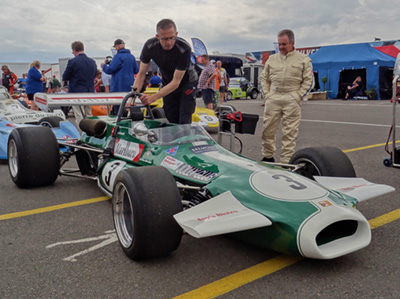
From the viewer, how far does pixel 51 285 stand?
8.05 feet


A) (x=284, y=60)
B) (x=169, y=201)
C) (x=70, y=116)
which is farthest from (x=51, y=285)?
(x=70, y=116)

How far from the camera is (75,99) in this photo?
5.18 m

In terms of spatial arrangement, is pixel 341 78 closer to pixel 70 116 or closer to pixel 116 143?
pixel 70 116

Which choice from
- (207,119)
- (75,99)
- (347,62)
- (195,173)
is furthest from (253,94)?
(195,173)

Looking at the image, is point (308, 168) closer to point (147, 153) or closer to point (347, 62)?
point (147, 153)

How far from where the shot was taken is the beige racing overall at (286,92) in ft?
17.2

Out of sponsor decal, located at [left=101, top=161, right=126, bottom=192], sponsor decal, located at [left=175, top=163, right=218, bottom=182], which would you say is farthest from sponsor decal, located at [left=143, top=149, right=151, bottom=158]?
sponsor decal, located at [left=175, top=163, right=218, bottom=182]

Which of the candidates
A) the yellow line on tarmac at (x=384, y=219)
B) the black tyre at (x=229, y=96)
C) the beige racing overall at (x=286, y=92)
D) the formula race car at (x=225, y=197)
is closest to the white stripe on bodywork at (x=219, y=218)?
the formula race car at (x=225, y=197)

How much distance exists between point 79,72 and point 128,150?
4.48 m

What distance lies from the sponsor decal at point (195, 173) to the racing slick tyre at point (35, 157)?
1.92 metres

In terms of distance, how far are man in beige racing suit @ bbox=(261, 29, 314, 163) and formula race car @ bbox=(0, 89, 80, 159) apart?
3148 mm

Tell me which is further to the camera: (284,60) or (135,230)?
(284,60)

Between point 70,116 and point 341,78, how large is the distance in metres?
17.2

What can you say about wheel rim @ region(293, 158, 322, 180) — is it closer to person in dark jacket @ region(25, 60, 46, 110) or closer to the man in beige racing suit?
the man in beige racing suit
